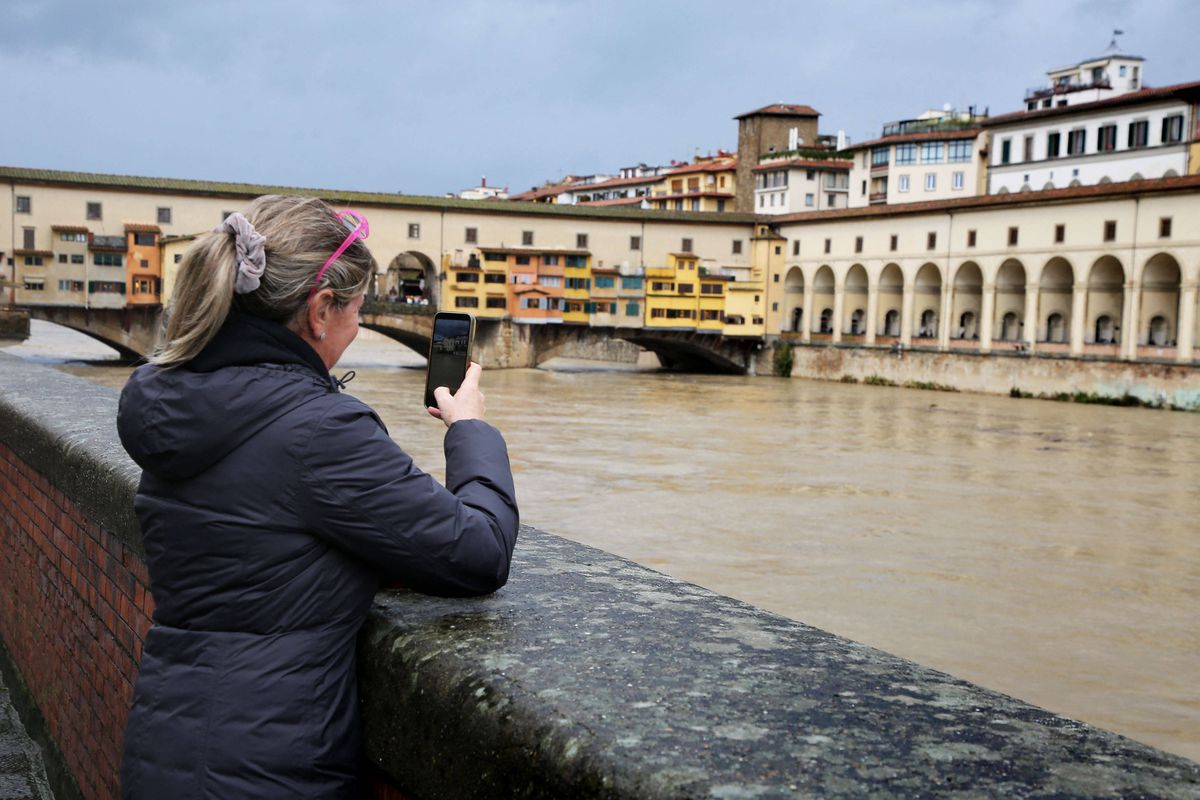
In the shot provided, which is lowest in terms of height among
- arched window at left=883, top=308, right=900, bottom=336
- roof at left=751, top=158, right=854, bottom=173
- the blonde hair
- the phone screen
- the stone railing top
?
arched window at left=883, top=308, right=900, bottom=336

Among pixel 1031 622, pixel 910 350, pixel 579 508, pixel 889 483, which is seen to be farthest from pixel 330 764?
pixel 910 350

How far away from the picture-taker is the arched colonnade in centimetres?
3775

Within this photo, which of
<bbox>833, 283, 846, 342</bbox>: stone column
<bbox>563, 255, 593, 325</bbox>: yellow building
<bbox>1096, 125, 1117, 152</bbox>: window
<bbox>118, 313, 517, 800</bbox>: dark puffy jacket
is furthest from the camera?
<bbox>833, 283, 846, 342</bbox>: stone column

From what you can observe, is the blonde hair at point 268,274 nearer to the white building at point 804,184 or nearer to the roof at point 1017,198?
the roof at point 1017,198

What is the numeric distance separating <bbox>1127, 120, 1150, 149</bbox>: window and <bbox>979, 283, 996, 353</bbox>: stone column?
8.18 metres

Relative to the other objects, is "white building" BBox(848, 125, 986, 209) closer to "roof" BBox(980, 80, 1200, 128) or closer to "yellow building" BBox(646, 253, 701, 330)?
"roof" BBox(980, 80, 1200, 128)

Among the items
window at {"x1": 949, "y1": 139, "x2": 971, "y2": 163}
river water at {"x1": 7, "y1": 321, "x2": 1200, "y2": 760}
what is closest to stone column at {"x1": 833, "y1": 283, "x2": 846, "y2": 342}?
window at {"x1": 949, "y1": 139, "x2": 971, "y2": 163}

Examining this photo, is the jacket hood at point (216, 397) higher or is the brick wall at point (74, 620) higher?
the jacket hood at point (216, 397)

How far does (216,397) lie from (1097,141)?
51.3m

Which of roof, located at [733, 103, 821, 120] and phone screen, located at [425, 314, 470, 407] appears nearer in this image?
phone screen, located at [425, 314, 470, 407]

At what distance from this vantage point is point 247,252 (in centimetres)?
158

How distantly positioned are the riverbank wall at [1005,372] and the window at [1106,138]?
11708 mm

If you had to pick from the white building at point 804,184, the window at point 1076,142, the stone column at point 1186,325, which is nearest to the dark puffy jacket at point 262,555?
the stone column at point 1186,325

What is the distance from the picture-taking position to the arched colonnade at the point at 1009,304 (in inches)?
1486
